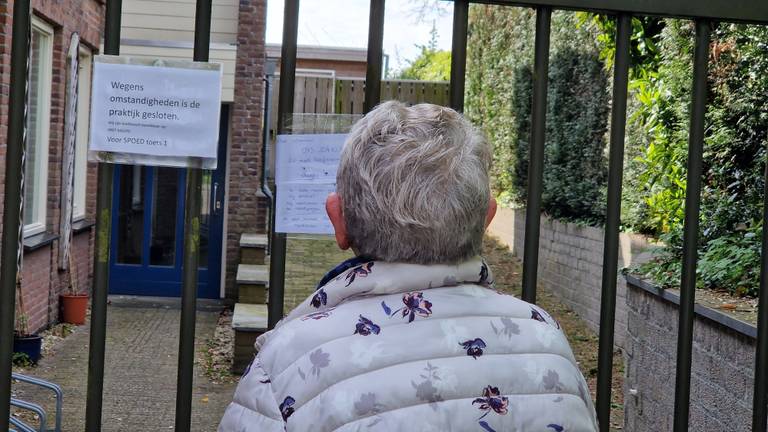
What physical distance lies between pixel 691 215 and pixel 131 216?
12.0m

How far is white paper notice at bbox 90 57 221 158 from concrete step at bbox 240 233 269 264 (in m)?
10.5

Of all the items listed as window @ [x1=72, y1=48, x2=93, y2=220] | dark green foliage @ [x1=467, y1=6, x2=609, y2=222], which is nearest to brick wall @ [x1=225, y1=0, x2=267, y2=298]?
window @ [x1=72, y1=48, x2=93, y2=220]

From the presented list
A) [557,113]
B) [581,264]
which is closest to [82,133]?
[557,113]

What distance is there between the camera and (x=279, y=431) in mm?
1412

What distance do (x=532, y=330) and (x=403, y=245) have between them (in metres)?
0.25

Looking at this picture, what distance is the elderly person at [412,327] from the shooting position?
1409 mm

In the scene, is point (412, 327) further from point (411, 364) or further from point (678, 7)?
point (678, 7)

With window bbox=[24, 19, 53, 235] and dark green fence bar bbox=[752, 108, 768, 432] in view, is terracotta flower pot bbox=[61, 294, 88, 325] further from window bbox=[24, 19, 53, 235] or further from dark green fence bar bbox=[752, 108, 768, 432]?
dark green fence bar bbox=[752, 108, 768, 432]

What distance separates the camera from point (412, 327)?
146 centimetres

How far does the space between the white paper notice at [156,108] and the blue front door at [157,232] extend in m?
11.3

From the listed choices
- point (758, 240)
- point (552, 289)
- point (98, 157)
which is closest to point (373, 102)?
point (98, 157)

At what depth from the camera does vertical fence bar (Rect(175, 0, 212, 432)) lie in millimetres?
1874

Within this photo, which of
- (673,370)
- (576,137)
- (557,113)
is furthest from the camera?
(557,113)

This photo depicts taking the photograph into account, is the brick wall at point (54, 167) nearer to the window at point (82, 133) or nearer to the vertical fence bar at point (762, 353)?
the window at point (82, 133)
